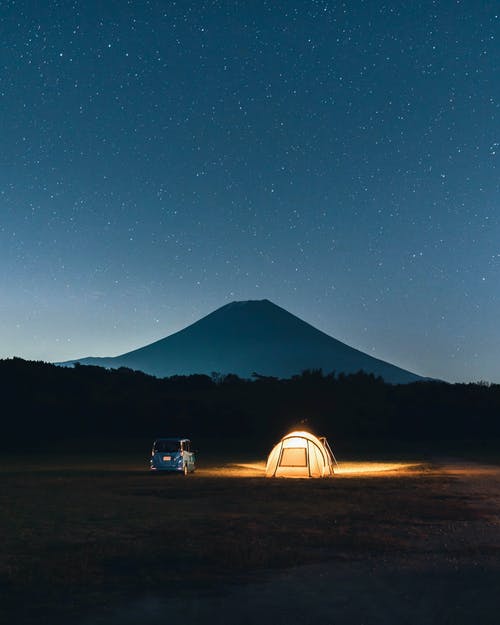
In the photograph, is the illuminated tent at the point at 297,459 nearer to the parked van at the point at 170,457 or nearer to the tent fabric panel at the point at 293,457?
the tent fabric panel at the point at 293,457

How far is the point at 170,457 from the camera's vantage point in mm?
32938

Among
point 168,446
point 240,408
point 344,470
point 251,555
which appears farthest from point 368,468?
point 240,408

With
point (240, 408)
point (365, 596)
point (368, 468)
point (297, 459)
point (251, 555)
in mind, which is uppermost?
point (240, 408)

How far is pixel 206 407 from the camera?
73750 mm

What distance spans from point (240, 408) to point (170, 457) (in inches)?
1642

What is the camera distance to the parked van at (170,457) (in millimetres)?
32844

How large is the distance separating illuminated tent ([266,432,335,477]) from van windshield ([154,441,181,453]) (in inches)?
150

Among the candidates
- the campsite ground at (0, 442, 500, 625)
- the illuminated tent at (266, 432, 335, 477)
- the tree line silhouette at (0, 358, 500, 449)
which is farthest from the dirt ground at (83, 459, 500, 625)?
the tree line silhouette at (0, 358, 500, 449)

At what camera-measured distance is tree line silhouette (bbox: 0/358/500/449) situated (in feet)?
235

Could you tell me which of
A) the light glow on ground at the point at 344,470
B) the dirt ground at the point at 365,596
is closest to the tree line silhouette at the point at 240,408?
the light glow on ground at the point at 344,470

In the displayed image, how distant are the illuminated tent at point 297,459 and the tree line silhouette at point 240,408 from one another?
3675 cm

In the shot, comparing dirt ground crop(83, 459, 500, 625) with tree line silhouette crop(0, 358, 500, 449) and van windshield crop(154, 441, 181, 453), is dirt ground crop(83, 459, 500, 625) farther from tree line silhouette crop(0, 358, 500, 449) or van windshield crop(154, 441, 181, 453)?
tree line silhouette crop(0, 358, 500, 449)

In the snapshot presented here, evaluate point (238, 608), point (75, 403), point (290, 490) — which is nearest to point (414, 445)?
point (75, 403)

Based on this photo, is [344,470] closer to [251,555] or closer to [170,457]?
[170,457]
